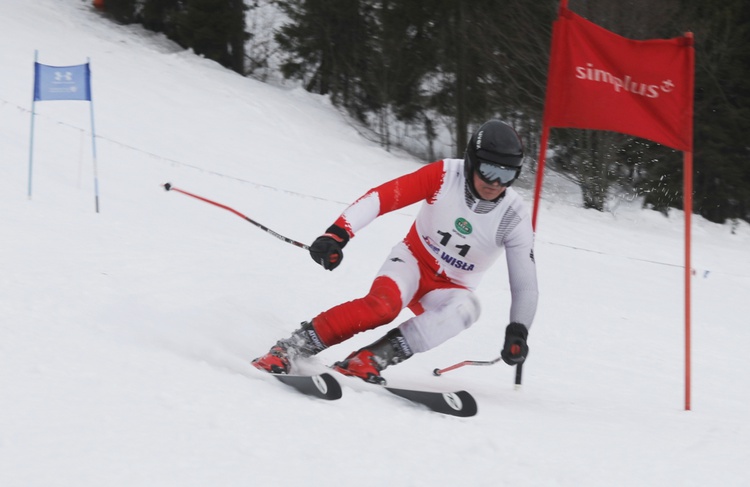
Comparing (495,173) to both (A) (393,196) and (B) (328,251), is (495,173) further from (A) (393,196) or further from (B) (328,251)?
(B) (328,251)

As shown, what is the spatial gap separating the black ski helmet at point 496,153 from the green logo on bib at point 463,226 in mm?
278

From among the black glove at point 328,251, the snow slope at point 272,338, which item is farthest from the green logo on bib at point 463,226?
the snow slope at point 272,338

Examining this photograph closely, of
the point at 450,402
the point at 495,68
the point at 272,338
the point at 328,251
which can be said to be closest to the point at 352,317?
the point at 328,251

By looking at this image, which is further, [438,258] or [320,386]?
[438,258]

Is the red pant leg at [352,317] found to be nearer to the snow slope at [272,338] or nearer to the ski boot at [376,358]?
the ski boot at [376,358]

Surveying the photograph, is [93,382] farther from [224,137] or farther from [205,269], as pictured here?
[224,137]

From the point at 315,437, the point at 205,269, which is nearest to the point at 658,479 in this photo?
the point at 315,437

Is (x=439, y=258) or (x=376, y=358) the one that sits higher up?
(x=439, y=258)

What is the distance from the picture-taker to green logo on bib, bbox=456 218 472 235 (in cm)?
397

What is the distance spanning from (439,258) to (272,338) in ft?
4.03

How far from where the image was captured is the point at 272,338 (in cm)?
471

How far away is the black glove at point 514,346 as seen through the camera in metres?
3.70

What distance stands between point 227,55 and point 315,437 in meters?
18.8

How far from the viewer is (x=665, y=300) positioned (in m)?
8.88
